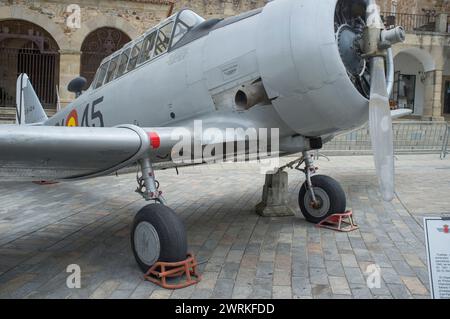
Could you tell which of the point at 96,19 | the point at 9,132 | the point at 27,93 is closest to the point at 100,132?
the point at 9,132

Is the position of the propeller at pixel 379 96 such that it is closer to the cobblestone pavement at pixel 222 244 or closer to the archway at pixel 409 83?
the cobblestone pavement at pixel 222 244

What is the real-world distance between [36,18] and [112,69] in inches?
454

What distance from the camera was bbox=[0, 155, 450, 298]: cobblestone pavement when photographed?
3.19m

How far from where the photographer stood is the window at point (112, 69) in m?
5.26

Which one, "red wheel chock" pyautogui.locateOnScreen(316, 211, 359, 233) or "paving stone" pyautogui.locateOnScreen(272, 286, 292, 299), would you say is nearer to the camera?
"paving stone" pyautogui.locateOnScreen(272, 286, 292, 299)

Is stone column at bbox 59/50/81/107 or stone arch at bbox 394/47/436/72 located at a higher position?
stone arch at bbox 394/47/436/72

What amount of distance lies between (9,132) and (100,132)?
2.01 feet

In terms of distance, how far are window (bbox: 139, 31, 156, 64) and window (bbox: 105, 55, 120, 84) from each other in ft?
2.08

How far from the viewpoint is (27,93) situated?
8719 mm

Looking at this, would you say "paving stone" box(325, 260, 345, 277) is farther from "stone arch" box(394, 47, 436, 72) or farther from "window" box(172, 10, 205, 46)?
"stone arch" box(394, 47, 436, 72)

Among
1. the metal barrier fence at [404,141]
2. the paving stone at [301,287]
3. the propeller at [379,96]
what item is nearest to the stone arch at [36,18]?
the metal barrier fence at [404,141]

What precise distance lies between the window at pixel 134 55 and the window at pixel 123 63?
95 mm

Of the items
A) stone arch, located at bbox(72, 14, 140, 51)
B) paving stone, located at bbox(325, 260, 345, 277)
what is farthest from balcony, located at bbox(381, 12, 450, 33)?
paving stone, located at bbox(325, 260, 345, 277)
